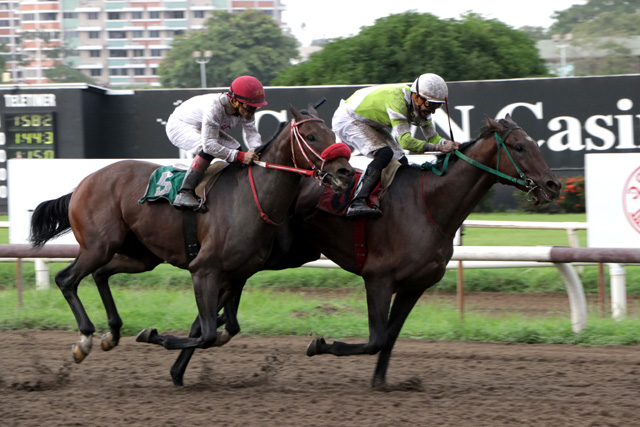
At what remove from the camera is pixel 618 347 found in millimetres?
6672

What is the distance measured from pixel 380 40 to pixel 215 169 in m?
13.6

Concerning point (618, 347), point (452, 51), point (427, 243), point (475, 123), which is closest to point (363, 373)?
point (427, 243)

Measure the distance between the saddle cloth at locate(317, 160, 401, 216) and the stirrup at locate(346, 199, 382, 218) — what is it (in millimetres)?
64

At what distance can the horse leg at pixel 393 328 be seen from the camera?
5594 mm

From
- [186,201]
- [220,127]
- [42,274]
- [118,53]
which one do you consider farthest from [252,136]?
[118,53]

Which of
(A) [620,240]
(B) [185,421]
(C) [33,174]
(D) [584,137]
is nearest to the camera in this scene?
(B) [185,421]

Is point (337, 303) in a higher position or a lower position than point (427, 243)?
lower

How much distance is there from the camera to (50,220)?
Result: 652cm

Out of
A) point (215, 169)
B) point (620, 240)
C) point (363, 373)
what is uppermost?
point (215, 169)

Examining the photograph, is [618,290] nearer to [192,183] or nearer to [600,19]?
[192,183]

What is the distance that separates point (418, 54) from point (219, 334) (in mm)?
13704

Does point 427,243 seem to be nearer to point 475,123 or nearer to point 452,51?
point 475,123

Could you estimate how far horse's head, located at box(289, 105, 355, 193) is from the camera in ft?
16.5

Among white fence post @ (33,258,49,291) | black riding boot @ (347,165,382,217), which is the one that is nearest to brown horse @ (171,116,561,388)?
black riding boot @ (347,165,382,217)
